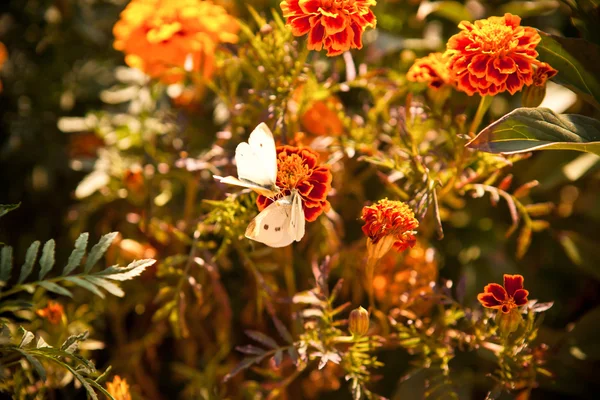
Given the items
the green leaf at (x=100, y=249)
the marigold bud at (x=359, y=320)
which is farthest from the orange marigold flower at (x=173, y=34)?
the marigold bud at (x=359, y=320)

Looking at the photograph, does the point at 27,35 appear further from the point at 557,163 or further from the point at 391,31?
the point at 557,163

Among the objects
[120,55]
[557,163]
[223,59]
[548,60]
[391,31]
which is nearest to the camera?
[548,60]

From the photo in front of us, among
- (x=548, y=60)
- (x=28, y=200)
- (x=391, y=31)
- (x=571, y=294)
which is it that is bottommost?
(x=571, y=294)

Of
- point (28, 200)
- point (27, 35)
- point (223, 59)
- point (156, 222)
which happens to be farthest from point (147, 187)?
point (27, 35)

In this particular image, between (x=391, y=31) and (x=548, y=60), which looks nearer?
(x=548, y=60)

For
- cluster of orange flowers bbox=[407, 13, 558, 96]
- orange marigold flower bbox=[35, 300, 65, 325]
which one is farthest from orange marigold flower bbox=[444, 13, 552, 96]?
orange marigold flower bbox=[35, 300, 65, 325]

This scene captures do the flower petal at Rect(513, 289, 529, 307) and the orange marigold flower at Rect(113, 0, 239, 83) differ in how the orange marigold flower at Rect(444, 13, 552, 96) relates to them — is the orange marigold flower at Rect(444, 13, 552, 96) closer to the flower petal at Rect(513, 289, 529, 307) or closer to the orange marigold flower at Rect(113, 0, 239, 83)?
the flower petal at Rect(513, 289, 529, 307)

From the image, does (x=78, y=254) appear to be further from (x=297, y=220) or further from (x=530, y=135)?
(x=530, y=135)

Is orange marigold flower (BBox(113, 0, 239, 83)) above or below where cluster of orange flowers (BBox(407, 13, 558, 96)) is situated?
below
